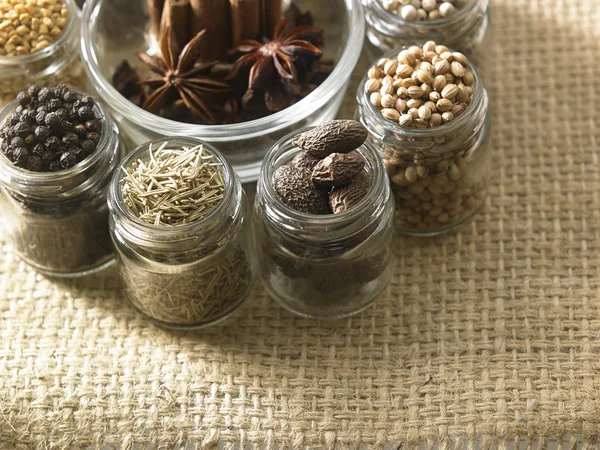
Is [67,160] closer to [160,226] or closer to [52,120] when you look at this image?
[52,120]

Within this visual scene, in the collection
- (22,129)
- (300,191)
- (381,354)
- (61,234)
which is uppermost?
(22,129)

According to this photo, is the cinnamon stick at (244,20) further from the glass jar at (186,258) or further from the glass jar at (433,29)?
the glass jar at (186,258)

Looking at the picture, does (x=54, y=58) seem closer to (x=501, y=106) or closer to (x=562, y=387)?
(x=501, y=106)

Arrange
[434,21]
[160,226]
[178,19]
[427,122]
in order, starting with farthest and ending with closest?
1. [178,19]
2. [434,21]
3. [427,122]
4. [160,226]

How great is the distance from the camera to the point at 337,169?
1500 millimetres

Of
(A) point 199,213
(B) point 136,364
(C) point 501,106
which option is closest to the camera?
(A) point 199,213

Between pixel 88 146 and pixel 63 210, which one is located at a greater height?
pixel 88 146

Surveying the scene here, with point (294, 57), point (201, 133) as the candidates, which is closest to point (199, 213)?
point (201, 133)

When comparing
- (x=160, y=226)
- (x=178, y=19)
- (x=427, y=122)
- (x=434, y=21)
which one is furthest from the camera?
(x=178, y=19)

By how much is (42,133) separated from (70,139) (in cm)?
5

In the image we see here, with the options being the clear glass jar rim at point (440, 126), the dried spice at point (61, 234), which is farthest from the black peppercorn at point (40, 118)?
the clear glass jar rim at point (440, 126)

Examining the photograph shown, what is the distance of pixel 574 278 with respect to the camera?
67.5 inches

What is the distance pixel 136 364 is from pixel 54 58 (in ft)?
2.27

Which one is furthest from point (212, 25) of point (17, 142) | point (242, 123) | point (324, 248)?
point (324, 248)
